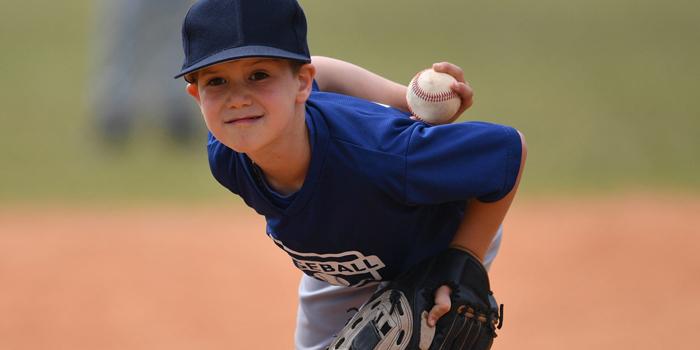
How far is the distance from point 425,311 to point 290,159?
1.50 feet

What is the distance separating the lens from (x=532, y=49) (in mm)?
11750

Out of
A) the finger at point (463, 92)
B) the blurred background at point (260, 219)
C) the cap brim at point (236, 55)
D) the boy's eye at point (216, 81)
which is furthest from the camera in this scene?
the blurred background at point (260, 219)

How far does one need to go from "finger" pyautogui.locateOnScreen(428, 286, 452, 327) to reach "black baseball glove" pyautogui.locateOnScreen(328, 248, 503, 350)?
0.01 m

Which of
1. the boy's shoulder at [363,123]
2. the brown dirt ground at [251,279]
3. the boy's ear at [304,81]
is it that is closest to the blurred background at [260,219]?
the brown dirt ground at [251,279]

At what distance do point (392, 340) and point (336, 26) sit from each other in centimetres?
1092

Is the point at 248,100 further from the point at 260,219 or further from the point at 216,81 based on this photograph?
the point at 260,219

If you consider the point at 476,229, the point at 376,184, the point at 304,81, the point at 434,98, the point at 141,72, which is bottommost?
the point at 141,72

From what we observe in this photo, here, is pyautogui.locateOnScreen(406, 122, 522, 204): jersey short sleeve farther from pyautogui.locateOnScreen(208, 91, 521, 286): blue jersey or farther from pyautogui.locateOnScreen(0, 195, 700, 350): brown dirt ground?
pyautogui.locateOnScreen(0, 195, 700, 350): brown dirt ground

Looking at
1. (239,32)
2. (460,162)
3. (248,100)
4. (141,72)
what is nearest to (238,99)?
(248,100)

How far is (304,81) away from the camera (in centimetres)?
241

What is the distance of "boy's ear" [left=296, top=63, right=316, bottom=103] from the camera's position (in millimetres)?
2389

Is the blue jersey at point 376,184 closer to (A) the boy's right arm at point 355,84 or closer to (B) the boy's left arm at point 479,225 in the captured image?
(B) the boy's left arm at point 479,225

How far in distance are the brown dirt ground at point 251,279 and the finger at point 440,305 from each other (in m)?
2.08

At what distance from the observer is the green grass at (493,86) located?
7867 millimetres
